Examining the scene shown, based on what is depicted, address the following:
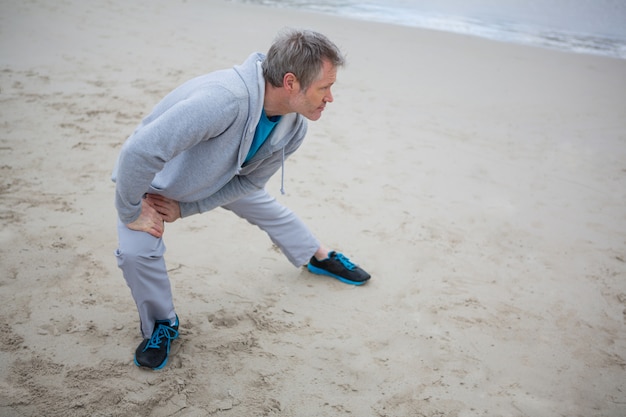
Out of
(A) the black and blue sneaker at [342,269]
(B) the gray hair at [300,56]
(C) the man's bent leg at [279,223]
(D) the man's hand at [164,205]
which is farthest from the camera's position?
(A) the black and blue sneaker at [342,269]

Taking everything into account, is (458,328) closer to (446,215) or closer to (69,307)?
(446,215)

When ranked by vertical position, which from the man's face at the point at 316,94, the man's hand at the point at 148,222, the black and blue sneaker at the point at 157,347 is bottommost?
the black and blue sneaker at the point at 157,347

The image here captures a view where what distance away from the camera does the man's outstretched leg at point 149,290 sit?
2.05 metres

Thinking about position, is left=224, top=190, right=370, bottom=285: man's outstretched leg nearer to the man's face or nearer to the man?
the man

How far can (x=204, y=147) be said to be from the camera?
6.63ft

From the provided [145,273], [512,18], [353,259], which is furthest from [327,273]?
[512,18]

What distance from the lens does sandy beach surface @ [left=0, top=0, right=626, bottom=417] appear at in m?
2.25

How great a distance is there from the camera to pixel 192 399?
2.12 m

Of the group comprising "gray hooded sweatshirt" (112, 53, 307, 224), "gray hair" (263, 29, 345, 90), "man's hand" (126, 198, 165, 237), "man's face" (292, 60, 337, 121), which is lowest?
"man's hand" (126, 198, 165, 237)

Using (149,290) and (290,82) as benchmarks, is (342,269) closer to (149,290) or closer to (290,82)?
(149,290)

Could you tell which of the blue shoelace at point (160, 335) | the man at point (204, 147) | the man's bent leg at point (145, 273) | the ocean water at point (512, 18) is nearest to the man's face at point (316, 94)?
the man at point (204, 147)

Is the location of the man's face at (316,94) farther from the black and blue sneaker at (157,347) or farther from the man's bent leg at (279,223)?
the black and blue sneaker at (157,347)

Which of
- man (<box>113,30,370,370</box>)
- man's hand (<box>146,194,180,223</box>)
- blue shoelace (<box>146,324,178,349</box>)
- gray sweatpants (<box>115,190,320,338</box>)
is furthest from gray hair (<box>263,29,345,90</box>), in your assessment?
blue shoelace (<box>146,324,178,349</box>)

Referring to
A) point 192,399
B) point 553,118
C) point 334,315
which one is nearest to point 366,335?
point 334,315
